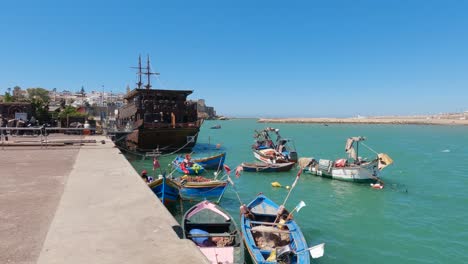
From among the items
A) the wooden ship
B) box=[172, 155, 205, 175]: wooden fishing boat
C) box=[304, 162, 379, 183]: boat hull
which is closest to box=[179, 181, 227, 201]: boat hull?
box=[172, 155, 205, 175]: wooden fishing boat

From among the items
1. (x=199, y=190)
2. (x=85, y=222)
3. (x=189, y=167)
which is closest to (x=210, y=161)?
(x=189, y=167)

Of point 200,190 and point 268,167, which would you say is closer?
point 200,190

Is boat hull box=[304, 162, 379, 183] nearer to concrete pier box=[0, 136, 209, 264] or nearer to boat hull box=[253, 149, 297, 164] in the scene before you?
boat hull box=[253, 149, 297, 164]

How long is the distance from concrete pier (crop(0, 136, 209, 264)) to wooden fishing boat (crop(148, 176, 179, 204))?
457 centimetres

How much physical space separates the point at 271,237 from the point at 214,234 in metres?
2.23

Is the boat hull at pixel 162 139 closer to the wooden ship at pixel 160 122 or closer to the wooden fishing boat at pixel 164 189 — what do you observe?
the wooden ship at pixel 160 122

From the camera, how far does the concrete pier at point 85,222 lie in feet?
16.4

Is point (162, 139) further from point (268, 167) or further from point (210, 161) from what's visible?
point (268, 167)

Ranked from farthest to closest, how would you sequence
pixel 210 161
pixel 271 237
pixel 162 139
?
1. pixel 162 139
2. pixel 210 161
3. pixel 271 237

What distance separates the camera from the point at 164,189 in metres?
16.3

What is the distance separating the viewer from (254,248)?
10.5 metres

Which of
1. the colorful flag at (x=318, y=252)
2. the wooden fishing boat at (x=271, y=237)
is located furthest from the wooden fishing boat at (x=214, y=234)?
the colorful flag at (x=318, y=252)

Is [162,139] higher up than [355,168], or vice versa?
[162,139]

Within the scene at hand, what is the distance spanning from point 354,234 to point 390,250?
192 cm
